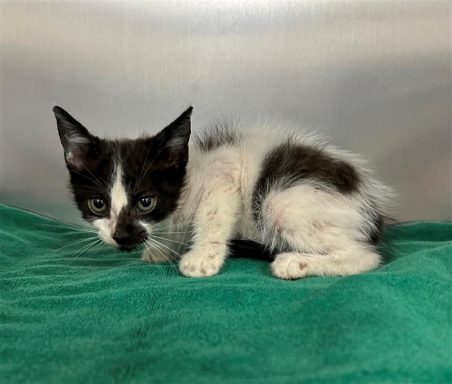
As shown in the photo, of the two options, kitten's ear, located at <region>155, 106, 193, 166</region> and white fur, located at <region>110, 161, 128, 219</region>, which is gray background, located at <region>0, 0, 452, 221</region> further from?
white fur, located at <region>110, 161, 128, 219</region>

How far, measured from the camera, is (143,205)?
1872 mm

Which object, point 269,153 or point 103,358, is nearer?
point 103,358

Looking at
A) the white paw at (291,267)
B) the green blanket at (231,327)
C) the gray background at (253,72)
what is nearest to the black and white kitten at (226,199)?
the white paw at (291,267)

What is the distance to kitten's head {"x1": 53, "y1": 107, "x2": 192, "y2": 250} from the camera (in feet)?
5.99

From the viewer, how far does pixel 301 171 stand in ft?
6.18

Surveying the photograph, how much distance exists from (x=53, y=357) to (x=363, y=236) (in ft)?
3.61

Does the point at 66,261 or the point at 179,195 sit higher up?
the point at 179,195

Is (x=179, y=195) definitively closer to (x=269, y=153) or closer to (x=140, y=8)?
(x=269, y=153)

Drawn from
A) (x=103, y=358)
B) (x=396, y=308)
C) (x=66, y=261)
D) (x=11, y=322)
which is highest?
(x=396, y=308)

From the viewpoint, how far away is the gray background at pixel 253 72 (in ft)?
8.86

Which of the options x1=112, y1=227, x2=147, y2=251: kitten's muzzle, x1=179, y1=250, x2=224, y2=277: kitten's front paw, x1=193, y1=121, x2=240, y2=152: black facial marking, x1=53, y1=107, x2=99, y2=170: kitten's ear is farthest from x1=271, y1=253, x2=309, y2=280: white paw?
x1=53, y1=107, x2=99, y2=170: kitten's ear

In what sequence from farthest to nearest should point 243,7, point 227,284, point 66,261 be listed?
point 243,7 < point 66,261 < point 227,284

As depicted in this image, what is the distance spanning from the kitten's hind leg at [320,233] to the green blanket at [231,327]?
0.09 metres

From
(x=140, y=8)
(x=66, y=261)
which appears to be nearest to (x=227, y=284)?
(x=66, y=261)
